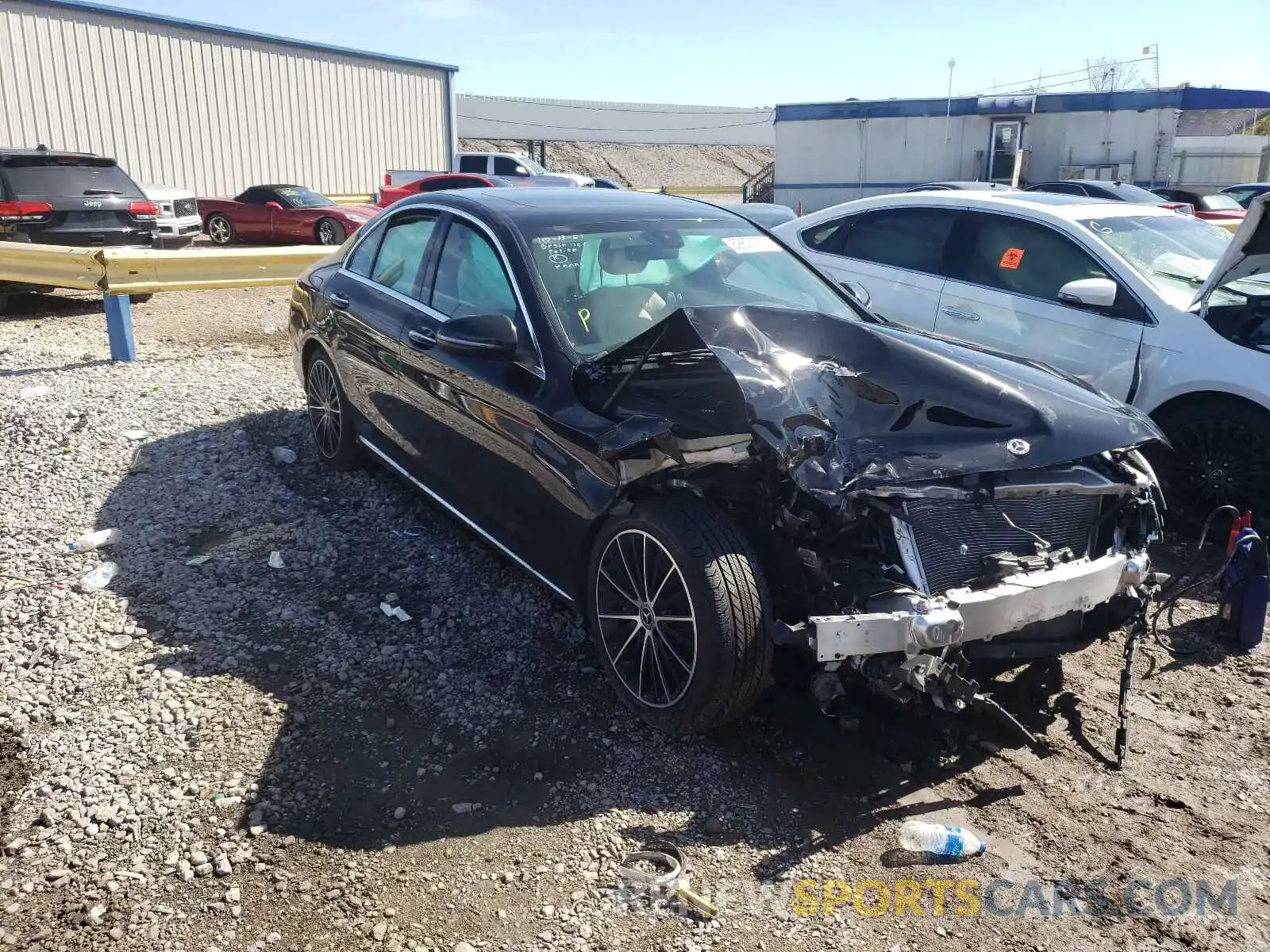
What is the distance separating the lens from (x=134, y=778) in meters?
3.29

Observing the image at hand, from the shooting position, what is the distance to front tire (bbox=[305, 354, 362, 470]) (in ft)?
18.8

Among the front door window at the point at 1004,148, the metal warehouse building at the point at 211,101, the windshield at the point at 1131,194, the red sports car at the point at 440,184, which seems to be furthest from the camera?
the front door window at the point at 1004,148

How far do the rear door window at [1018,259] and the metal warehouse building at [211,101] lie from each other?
74.1ft

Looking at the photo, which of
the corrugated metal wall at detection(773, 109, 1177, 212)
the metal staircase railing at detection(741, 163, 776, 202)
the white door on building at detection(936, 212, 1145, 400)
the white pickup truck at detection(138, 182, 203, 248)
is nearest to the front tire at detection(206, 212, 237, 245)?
the white pickup truck at detection(138, 182, 203, 248)

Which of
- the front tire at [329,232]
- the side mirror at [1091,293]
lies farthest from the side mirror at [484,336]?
the front tire at [329,232]

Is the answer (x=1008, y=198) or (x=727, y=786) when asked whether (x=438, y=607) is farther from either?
(x=1008, y=198)

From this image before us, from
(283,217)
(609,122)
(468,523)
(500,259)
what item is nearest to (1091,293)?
(500,259)

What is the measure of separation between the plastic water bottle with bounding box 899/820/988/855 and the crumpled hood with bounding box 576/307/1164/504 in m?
1.09

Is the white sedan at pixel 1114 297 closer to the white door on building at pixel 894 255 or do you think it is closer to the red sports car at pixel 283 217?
the white door on building at pixel 894 255

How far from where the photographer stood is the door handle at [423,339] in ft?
15.0

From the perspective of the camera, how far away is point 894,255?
6961 mm

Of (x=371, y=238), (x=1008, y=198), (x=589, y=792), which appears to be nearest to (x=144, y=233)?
(x=371, y=238)

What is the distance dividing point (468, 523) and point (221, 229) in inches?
723

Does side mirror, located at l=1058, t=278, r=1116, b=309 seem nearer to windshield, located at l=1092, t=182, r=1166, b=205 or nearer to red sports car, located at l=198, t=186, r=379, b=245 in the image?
windshield, located at l=1092, t=182, r=1166, b=205
